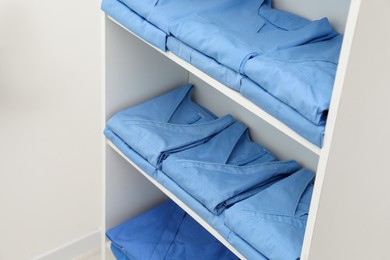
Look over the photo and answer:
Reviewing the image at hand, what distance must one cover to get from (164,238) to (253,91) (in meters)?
0.72

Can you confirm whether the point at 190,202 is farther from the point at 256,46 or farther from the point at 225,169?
the point at 256,46

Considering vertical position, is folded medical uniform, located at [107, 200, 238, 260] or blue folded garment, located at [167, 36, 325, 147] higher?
blue folded garment, located at [167, 36, 325, 147]

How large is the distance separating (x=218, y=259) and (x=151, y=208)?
0.34m

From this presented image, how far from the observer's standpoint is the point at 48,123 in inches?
78.4

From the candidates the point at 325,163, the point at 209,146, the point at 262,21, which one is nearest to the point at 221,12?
the point at 262,21

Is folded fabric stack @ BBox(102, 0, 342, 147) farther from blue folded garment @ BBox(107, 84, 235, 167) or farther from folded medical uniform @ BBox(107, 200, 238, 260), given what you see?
folded medical uniform @ BBox(107, 200, 238, 260)

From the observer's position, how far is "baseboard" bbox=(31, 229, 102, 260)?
2227 millimetres

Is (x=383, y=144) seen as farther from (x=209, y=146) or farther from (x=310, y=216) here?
(x=209, y=146)

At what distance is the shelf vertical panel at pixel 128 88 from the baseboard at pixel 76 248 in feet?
1.26

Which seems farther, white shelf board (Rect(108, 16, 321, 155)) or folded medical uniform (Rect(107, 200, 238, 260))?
folded medical uniform (Rect(107, 200, 238, 260))

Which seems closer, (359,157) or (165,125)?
(359,157)

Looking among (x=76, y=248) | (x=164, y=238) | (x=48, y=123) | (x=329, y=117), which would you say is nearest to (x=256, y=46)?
(x=329, y=117)

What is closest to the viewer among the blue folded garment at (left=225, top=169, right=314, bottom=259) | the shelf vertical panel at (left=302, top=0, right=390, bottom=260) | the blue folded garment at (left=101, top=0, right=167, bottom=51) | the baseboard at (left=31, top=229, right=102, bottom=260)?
the shelf vertical panel at (left=302, top=0, right=390, bottom=260)

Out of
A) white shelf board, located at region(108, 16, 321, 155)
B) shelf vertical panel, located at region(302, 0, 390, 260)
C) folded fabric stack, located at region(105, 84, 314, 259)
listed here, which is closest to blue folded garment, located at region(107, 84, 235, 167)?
folded fabric stack, located at region(105, 84, 314, 259)
